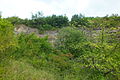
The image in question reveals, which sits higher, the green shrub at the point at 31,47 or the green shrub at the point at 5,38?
the green shrub at the point at 5,38

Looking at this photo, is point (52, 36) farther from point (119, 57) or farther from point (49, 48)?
point (119, 57)

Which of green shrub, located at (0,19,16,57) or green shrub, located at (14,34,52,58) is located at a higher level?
green shrub, located at (0,19,16,57)

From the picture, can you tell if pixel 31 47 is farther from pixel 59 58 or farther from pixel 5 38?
pixel 5 38

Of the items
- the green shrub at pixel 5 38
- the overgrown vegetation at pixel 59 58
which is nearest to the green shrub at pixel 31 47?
the overgrown vegetation at pixel 59 58

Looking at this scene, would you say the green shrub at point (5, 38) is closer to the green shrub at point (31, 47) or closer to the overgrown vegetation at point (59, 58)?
the overgrown vegetation at point (59, 58)

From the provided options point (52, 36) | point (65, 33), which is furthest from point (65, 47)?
point (52, 36)

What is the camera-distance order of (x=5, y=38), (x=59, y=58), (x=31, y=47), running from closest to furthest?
1. (x=5, y=38)
2. (x=59, y=58)
3. (x=31, y=47)

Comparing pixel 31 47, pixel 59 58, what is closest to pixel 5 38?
pixel 31 47

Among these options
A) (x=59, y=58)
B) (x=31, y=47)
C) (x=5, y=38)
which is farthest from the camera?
(x=31, y=47)

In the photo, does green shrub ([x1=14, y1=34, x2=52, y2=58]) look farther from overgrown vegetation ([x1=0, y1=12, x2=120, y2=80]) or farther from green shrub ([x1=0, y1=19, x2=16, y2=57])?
green shrub ([x1=0, y1=19, x2=16, y2=57])

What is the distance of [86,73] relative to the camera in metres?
7.05

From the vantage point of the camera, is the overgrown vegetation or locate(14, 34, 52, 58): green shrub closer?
the overgrown vegetation

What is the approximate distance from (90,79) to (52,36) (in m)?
7.10

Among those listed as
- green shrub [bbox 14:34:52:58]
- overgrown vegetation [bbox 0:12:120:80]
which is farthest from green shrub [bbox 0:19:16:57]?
green shrub [bbox 14:34:52:58]
